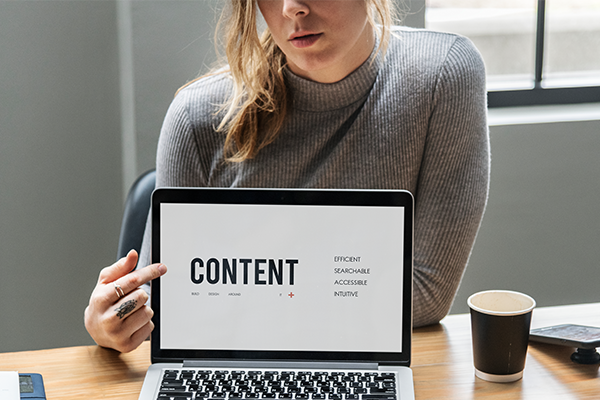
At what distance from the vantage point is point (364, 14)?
1133mm

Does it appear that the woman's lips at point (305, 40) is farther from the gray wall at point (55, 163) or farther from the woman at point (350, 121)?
the gray wall at point (55, 163)

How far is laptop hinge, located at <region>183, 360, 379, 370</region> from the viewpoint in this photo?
0.82m

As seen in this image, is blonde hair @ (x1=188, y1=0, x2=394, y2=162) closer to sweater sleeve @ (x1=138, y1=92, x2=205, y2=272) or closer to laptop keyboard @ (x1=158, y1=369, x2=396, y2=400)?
sweater sleeve @ (x1=138, y1=92, x2=205, y2=272)

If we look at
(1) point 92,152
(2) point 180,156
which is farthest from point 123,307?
(1) point 92,152

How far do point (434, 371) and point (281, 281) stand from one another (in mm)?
238

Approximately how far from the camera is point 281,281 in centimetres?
83

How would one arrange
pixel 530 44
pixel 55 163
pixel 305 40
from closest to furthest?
pixel 305 40
pixel 55 163
pixel 530 44

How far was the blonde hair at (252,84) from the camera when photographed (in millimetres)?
1143

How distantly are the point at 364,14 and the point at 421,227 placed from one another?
397 mm

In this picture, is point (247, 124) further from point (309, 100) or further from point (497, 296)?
point (497, 296)

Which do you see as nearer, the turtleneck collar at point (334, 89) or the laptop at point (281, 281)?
the laptop at point (281, 281)

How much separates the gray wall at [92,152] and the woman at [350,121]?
1.80 ft

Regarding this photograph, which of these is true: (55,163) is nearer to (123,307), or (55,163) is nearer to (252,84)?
(252,84)

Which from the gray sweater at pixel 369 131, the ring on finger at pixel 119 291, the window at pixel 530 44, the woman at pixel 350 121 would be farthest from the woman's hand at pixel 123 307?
the window at pixel 530 44
